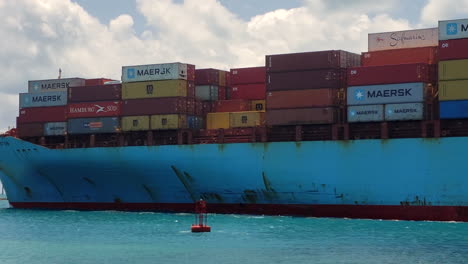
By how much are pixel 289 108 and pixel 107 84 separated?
1677cm

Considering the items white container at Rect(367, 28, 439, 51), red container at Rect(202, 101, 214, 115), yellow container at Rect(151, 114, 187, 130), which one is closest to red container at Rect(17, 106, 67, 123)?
yellow container at Rect(151, 114, 187, 130)

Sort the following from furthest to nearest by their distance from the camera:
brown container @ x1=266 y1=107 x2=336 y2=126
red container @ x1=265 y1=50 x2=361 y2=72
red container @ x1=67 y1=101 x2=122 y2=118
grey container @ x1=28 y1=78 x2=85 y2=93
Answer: grey container @ x1=28 y1=78 x2=85 y2=93, red container @ x1=67 y1=101 x2=122 y2=118, red container @ x1=265 y1=50 x2=361 y2=72, brown container @ x1=266 y1=107 x2=336 y2=126

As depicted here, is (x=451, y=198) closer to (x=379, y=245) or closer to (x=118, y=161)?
(x=379, y=245)

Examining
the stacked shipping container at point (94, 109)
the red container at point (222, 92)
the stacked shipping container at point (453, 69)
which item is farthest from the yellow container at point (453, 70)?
the stacked shipping container at point (94, 109)

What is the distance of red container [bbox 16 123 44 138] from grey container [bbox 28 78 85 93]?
138 inches

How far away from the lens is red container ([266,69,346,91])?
58.3 meters

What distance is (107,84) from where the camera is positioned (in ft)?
222

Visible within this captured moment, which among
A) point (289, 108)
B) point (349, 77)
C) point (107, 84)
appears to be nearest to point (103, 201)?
point (107, 84)

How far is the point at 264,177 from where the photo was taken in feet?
196

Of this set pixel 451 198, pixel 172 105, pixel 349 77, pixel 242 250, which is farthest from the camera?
pixel 172 105

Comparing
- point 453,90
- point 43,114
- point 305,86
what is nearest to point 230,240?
point 305,86

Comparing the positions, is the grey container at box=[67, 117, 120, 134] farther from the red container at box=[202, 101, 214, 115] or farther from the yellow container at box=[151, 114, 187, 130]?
the red container at box=[202, 101, 214, 115]

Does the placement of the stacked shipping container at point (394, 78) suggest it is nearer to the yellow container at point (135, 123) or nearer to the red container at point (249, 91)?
the red container at point (249, 91)

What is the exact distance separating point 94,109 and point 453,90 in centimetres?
2894
